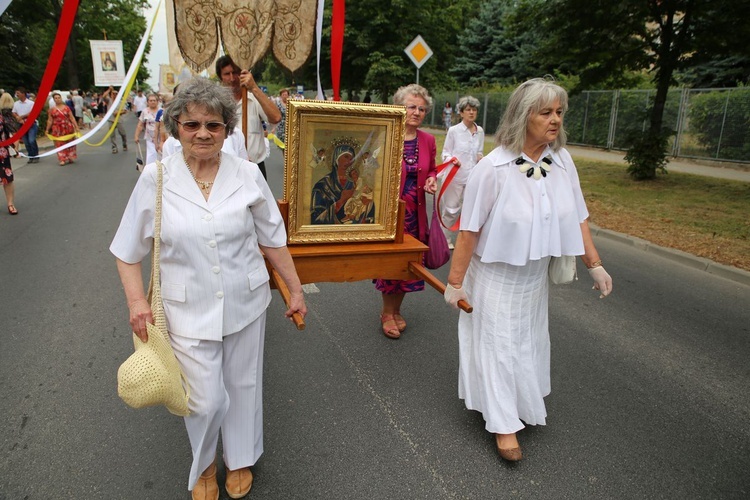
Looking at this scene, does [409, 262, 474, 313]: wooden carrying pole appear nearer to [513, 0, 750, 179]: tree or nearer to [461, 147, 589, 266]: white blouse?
[461, 147, 589, 266]: white blouse

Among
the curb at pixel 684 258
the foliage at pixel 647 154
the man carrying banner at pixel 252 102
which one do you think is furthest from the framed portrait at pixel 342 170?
the foliage at pixel 647 154

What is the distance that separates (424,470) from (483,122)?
26.8 m

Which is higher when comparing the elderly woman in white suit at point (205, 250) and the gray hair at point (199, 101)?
the gray hair at point (199, 101)

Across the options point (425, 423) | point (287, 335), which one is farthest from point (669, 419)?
point (287, 335)

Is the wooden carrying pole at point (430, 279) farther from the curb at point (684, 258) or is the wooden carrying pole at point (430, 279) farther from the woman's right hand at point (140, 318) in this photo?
the curb at point (684, 258)

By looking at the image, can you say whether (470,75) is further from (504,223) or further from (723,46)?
(504,223)

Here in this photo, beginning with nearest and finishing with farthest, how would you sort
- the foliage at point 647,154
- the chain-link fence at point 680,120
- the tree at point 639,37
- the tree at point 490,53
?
the tree at point 639,37, the foliage at point 647,154, the chain-link fence at point 680,120, the tree at point 490,53

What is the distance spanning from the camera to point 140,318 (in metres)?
2.12

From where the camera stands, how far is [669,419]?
128 inches

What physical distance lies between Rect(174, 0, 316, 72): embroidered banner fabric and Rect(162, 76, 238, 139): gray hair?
924mm

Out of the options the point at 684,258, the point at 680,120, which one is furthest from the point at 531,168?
the point at 680,120

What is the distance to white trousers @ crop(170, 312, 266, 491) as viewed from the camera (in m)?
2.23

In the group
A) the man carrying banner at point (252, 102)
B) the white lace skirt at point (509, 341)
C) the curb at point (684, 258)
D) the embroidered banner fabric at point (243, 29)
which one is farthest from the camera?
the curb at point (684, 258)

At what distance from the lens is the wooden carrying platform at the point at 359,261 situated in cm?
285
